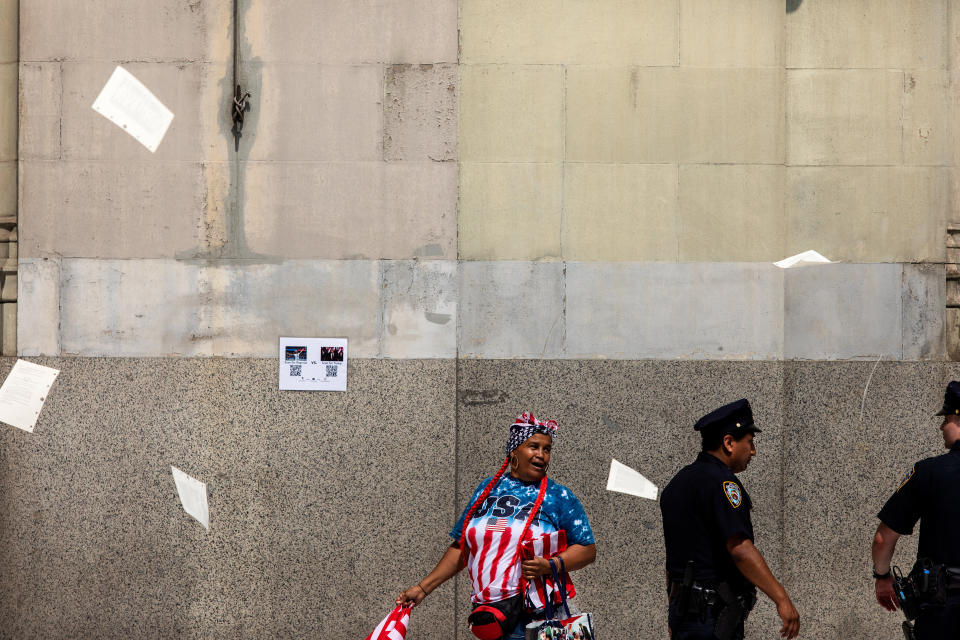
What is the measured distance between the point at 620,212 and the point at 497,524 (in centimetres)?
299

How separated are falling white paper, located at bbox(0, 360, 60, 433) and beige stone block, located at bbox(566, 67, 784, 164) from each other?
13.3ft

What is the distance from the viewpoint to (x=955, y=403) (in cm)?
505

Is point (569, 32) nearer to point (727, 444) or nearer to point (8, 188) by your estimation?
point (727, 444)

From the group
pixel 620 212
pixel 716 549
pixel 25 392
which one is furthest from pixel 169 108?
pixel 716 549

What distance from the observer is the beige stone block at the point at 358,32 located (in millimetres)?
6902

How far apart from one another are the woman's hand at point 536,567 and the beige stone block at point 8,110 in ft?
16.0

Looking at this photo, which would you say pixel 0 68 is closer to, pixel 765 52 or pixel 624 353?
pixel 624 353

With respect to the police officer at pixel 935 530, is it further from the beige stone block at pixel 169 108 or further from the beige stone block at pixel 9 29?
the beige stone block at pixel 9 29

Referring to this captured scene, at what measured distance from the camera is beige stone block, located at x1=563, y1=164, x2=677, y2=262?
691 cm

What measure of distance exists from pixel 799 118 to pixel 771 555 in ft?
10.2

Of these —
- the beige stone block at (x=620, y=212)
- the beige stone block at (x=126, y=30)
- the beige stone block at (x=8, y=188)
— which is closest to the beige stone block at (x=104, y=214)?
the beige stone block at (x=8, y=188)

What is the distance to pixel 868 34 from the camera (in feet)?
23.0

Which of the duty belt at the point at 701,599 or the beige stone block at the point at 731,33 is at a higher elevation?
the beige stone block at the point at 731,33

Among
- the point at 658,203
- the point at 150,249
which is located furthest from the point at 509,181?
the point at 150,249
